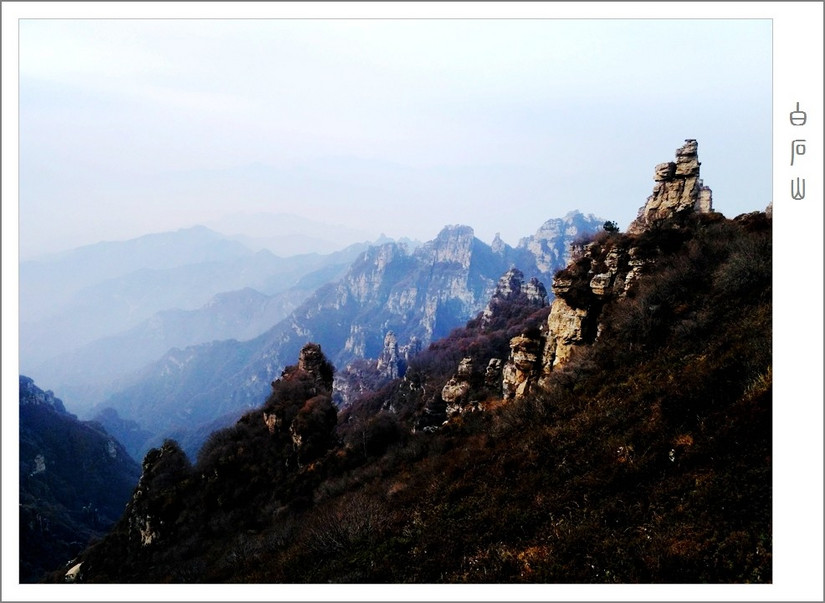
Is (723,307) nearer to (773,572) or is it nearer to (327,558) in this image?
(773,572)

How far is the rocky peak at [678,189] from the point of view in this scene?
24445 mm

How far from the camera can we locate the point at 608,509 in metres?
7.72

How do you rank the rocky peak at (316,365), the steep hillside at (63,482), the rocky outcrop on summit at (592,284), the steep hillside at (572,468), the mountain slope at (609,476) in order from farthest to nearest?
the steep hillside at (63,482), the rocky peak at (316,365), the rocky outcrop on summit at (592,284), the steep hillside at (572,468), the mountain slope at (609,476)

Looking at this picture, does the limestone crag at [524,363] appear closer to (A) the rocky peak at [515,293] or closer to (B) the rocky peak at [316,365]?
(B) the rocky peak at [316,365]

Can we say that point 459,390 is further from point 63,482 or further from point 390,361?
point 390,361

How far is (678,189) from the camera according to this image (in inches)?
A: 982

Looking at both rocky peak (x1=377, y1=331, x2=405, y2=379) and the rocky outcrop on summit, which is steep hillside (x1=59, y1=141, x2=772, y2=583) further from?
rocky peak (x1=377, y1=331, x2=405, y2=379)

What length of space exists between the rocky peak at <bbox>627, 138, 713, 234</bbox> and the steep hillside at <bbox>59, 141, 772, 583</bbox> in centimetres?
13

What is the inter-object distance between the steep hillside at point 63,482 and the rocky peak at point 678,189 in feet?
200

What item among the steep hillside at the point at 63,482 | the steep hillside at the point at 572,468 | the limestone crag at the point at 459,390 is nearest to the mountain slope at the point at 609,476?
the steep hillside at the point at 572,468

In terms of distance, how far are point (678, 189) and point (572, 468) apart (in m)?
22.0

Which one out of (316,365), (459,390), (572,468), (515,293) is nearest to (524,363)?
(459,390)

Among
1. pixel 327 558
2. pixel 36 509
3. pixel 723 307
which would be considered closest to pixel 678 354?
pixel 723 307

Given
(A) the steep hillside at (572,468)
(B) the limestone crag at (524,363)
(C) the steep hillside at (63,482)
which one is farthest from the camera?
(C) the steep hillside at (63,482)
